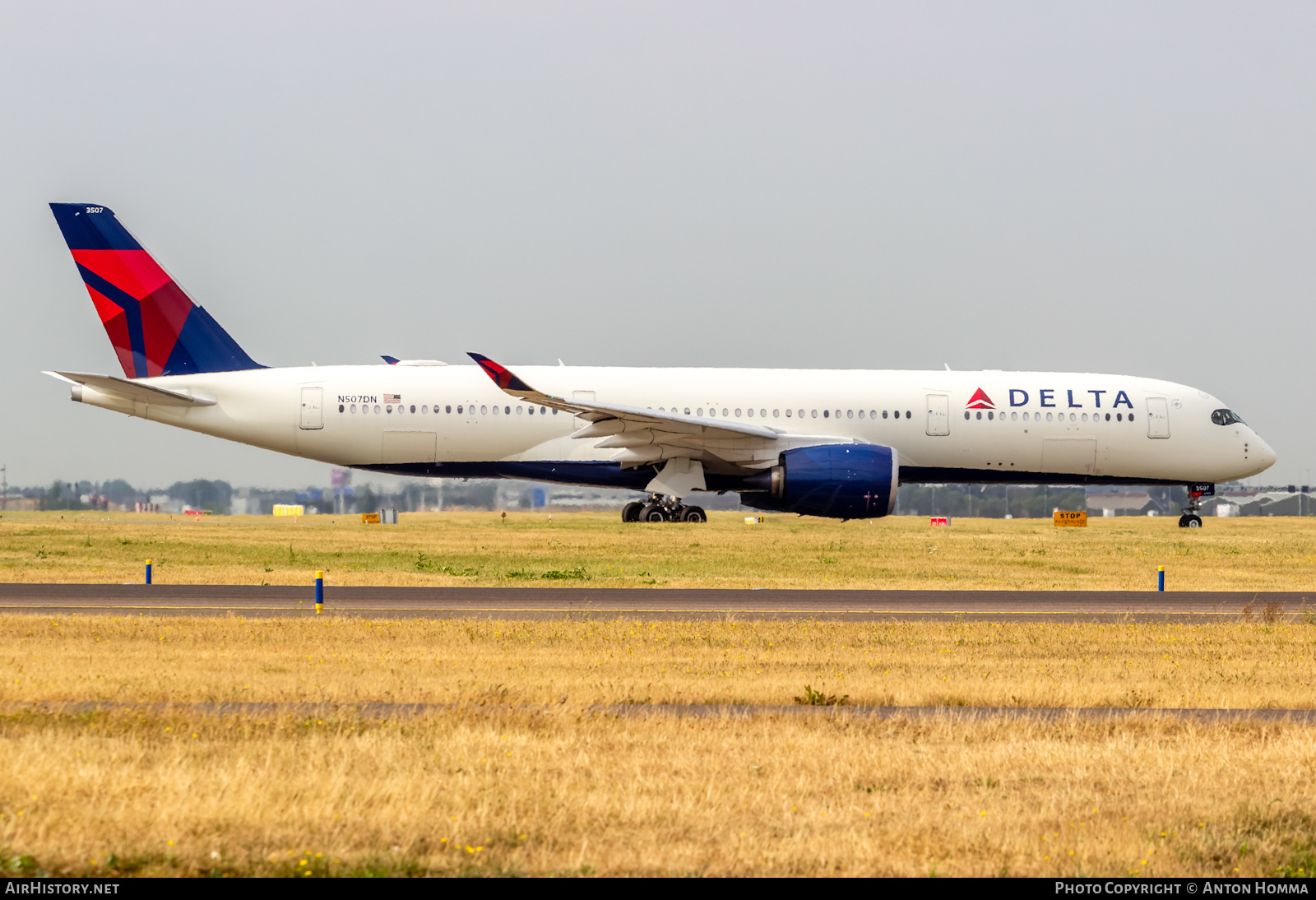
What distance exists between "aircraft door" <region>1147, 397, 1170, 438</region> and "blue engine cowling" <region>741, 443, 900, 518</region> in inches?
359

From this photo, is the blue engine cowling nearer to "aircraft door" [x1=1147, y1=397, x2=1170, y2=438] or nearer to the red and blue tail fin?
"aircraft door" [x1=1147, y1=397, x2=1170, y2=438]

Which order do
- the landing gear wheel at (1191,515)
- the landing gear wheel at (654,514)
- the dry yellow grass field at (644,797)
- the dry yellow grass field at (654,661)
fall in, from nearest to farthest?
1. the dry yellow grass field at (644,797)
2. the dry yellow grass field at (654,661)
3. the landing gear wheel at (654,514)
4. the landing gear wheel at (1191,515)

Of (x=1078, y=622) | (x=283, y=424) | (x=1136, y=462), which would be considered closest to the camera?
(x=1078, y=622)

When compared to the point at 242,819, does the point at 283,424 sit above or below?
above

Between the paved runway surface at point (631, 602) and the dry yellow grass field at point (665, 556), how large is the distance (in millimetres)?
1474

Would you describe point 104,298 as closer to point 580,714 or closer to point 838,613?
point 838,613

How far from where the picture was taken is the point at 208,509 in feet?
245

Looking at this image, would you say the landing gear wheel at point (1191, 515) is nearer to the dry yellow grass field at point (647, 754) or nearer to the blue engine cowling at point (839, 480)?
the blue engine cowling at point (839, 480)

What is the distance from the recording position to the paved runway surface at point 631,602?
18.8 m

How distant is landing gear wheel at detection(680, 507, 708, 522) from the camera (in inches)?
1500

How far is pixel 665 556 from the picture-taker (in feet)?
95.5

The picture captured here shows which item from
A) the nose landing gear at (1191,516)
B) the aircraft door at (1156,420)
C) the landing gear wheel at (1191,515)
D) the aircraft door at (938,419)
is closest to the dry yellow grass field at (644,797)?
the aircraft door at (938,419)
